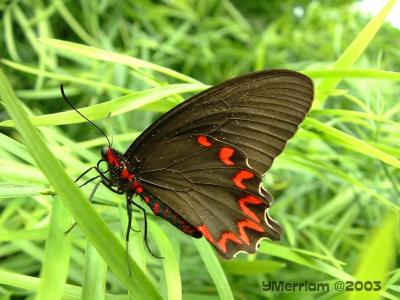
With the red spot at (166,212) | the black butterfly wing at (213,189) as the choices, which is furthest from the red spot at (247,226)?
the red spot at (166,212)

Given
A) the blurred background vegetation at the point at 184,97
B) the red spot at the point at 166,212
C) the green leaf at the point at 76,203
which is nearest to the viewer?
the green leaf at the point at 76,203

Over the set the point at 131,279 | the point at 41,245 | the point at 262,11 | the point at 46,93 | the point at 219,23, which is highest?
the point at 262,11

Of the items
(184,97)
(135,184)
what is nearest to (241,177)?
(135,184)

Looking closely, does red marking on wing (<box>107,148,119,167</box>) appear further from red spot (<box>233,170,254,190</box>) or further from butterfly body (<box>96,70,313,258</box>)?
red spot (<box>233,170,254,190</box>)

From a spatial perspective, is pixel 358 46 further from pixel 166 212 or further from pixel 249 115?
pixel 166 212

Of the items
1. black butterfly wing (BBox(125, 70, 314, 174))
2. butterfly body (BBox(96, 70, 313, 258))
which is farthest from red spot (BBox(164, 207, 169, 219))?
black butterfly wing (BBox(125, 70, 314, 174))

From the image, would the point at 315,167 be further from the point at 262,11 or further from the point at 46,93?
the point at 262,11

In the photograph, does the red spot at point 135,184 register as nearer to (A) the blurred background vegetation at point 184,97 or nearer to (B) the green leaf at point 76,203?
(A) the blurred background vegetation at point 184,97

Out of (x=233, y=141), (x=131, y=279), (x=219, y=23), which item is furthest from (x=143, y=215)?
(x=219, y=23)
